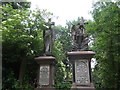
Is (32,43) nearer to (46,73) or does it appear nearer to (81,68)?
(46,73)

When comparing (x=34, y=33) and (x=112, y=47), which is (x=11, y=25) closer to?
(x=34, y=33)

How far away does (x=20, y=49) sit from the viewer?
328 inches

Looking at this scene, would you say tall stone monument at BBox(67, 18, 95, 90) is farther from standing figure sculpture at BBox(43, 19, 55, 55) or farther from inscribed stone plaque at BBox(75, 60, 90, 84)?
standing figure sculpture at BBox(43, 19, 55, 55)

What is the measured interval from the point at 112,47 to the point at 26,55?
5144 millimetres

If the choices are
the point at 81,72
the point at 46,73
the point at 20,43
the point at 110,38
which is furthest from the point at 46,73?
the point at 110,38

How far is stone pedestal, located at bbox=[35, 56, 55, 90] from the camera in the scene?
274 inches

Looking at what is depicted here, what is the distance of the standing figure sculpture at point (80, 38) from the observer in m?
6.59

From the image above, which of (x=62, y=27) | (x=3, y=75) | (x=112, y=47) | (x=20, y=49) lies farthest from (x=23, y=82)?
(x=62, y=27)

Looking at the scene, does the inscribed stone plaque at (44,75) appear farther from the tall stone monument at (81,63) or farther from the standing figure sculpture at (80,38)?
the standing figure sculpture at (80,38)

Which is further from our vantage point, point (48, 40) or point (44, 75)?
point (48, 40)

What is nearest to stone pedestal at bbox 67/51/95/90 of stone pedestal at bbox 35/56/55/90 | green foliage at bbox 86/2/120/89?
stone pedestal at bbox 35/56/55/90

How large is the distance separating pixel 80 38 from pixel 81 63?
1.32 meters

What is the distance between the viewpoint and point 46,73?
716 centimetres

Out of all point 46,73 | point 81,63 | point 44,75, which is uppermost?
point 81,63
